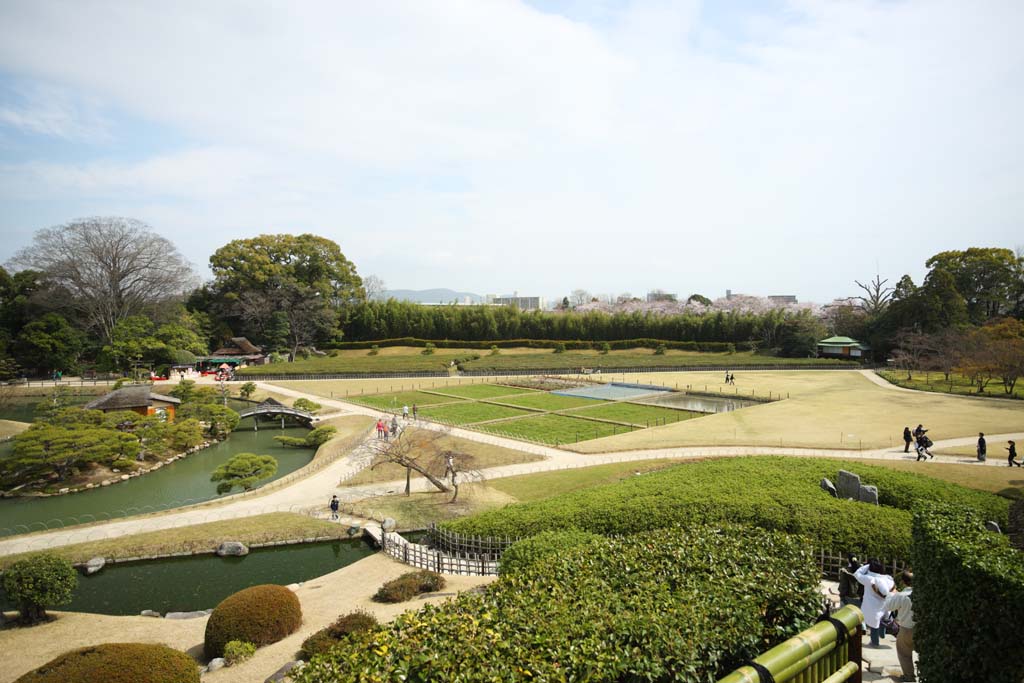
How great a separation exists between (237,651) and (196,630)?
104 inches

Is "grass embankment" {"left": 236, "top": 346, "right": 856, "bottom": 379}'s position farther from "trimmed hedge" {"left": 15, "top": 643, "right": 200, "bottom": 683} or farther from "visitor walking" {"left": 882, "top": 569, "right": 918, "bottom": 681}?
"visitor walking" {"left": 882, "top": 569, "right": 918, "bottom": 681}

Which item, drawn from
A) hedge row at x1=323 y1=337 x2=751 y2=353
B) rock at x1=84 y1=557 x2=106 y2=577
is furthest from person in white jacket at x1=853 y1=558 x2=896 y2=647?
hedge row at x1=323 y1=337 x2=751 y2=353

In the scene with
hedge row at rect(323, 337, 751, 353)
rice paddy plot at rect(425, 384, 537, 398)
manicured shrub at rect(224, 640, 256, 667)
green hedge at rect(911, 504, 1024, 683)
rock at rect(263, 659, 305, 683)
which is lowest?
manicured shrub at rect(224, 640, 256, 667)

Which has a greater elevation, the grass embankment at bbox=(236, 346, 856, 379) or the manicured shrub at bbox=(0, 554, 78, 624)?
the grass embankment at bbox=(236, 346, 856, 379)

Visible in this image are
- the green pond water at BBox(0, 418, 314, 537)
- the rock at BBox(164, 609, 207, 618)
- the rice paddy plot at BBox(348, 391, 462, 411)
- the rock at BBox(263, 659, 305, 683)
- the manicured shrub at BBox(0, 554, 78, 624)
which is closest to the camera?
the rock at BBox(263, 659, 305, 683)

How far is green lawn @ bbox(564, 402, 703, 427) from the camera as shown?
114 ft

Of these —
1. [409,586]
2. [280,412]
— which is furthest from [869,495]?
[280,412]

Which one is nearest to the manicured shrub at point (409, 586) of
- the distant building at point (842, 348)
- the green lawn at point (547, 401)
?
the green lawn at point (547, 401)

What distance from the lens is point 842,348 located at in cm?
6250

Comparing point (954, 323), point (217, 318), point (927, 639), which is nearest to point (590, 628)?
point (927, 639)

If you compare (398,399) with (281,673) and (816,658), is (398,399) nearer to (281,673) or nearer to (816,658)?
(281,673)

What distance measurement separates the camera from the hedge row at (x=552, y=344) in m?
70.5

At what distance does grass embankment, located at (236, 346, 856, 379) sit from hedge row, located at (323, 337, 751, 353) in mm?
808

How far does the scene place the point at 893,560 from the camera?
11.6 meters
